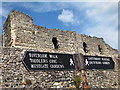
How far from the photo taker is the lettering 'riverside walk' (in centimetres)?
1093

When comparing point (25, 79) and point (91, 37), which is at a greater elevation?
point (91, 37)

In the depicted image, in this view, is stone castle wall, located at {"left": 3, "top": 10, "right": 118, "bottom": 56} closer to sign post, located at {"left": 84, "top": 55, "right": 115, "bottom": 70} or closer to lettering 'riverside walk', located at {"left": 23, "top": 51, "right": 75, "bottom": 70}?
sign post, located at {"left": 84, "top": 55, "right": 115, "bottom": 70}

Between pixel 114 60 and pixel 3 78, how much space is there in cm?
1164

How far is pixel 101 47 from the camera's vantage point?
23812 mm

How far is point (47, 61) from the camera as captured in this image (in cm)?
1170

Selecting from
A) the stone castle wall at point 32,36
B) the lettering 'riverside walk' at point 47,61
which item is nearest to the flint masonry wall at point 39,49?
the stone castle wall at point 32,36

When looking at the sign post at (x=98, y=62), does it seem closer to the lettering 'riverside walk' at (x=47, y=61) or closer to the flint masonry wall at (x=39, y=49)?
the flint masonry wall at (x=39, y=49)

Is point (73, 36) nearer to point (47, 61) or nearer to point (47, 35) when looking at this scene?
point (47, 35)

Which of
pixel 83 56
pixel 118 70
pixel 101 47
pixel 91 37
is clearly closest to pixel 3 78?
pixel 83 56

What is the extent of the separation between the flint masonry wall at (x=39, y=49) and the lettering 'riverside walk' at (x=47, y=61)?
0.33 m

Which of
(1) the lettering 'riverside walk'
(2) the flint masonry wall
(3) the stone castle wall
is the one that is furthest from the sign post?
(1) the lettering 'riverside walk'

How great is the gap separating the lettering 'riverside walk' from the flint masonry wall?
33 cm

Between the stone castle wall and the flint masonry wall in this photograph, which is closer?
the flint masonry wall

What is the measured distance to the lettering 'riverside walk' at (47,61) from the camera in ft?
35.9
